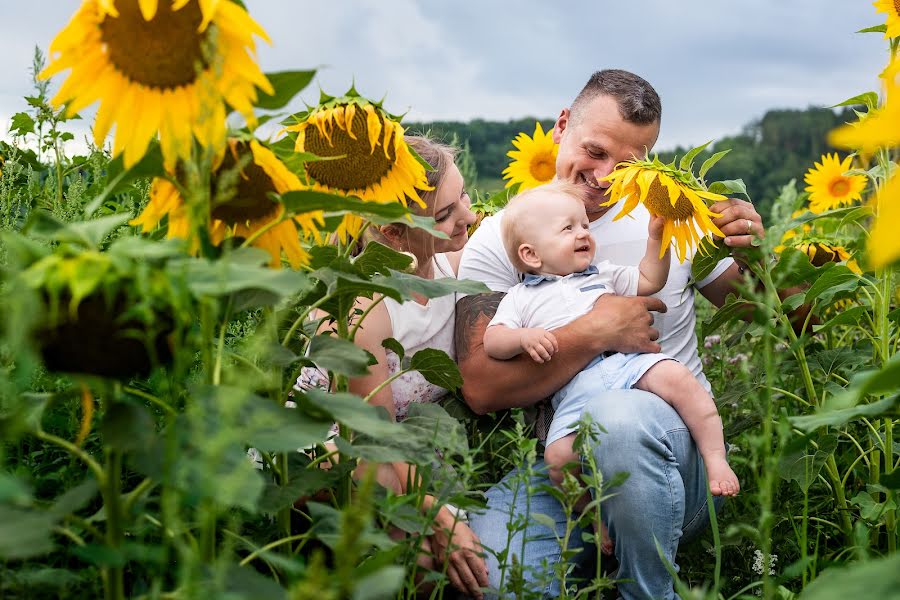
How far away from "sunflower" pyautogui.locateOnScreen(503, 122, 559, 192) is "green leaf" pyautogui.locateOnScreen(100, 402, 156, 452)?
8.57 ft

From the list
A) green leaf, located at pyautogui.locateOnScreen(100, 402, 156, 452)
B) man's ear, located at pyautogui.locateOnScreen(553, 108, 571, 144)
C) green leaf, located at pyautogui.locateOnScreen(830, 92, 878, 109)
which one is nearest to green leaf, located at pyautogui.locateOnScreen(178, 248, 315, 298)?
green leaf, located at pyautogui.locateOnScreen(100, 402, 156, 452)

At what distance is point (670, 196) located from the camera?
1.96 meters

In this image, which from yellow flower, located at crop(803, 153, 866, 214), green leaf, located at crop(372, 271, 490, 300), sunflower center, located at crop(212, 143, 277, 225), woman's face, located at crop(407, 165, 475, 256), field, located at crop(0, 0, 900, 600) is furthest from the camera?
yellow flower, located at crop(803, 153, 866, 214)

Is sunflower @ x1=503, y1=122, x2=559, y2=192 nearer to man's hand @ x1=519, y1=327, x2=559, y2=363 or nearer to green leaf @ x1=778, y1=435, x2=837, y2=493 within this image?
man's hand @ x1=519, y1=327, x2=559, y2=363

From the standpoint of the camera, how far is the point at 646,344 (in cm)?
231

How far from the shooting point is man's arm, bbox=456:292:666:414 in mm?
2285

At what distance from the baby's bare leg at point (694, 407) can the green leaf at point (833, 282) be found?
1.17 ft

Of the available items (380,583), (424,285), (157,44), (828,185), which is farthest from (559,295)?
(828,185)

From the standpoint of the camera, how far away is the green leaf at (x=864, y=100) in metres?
2.09

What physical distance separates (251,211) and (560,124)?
82.7 inches

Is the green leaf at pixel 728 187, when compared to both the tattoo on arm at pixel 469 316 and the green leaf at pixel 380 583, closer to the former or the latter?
the tattoo on arm at pixel 469 316

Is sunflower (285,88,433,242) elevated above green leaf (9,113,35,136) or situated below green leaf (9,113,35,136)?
below

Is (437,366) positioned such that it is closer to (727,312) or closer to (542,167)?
(727,312)

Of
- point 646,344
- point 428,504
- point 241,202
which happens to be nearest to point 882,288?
point 646,344
